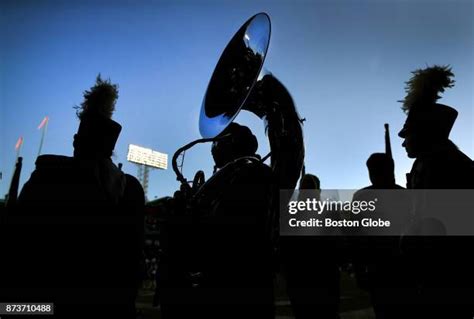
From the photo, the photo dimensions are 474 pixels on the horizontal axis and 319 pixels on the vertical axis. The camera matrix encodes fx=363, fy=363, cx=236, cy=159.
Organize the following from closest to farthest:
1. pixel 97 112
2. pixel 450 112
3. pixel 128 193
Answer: pixel 450 112 → pixel 128 193 → pixel 97 112

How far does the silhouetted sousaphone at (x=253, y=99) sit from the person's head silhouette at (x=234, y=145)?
0.08m

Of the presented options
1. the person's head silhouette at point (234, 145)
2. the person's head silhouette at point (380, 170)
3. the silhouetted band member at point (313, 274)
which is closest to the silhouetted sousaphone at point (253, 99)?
the person's head silhouette at point (234, 145)

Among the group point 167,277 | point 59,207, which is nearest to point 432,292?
point 167,277

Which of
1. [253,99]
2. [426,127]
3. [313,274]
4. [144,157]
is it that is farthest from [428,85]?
[144,157]

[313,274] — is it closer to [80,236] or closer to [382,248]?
[382,248]

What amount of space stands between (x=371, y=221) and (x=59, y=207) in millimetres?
2073

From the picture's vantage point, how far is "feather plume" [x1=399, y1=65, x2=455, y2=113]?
229 cm

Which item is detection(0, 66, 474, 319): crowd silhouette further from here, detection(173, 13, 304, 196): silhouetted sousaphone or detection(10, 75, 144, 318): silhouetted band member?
detection(173, 13, 304, 196): silhouetted sousaphone

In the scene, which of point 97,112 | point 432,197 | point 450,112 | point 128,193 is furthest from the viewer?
point 97,112

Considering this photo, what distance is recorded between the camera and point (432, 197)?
1.88m

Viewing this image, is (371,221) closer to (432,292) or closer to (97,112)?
(432,292)

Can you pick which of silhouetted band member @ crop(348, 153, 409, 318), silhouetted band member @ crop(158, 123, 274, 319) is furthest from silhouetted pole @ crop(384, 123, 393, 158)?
silhouetted band member @ crop(158, 123, 274, 319)

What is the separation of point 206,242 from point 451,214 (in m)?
1.30

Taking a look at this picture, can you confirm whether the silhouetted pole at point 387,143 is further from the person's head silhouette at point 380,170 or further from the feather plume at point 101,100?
the feather plume at point 101,100
